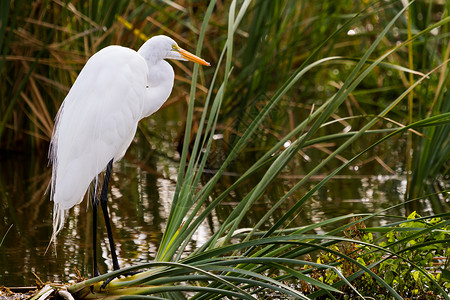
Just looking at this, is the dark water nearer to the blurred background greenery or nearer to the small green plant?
the blurred background greenery

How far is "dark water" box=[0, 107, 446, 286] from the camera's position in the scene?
2.74 m

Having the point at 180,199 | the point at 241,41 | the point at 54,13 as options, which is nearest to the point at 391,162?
the point at 241,41

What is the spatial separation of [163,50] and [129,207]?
4.57 ft

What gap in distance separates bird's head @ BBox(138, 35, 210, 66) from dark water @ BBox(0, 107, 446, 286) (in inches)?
28.3

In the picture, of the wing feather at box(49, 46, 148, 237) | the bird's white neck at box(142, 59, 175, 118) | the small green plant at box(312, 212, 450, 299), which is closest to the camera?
the small green plant at box(312, 212, 450, 299)

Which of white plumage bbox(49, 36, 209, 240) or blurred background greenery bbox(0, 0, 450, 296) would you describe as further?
blurred background greenery bbox(0, 0, 450, 296)

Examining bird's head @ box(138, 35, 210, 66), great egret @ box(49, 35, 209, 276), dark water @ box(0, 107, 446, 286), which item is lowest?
dark water @ box(0, 107, 446, 286)

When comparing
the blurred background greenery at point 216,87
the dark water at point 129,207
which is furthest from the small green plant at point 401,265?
the blurred background greenery at point 216,87

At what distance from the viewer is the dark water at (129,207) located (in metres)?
2.74

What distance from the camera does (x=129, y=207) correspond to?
3537 millimetres

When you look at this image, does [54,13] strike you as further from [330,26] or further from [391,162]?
[391,162]

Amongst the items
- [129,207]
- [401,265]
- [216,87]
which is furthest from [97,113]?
[216,87]

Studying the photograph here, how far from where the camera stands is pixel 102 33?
13.1 feet

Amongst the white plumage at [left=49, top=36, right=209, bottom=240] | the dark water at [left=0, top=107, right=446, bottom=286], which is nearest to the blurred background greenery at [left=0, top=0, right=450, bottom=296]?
the dark water at [left=0, top=107, right=446, bottom=286]
